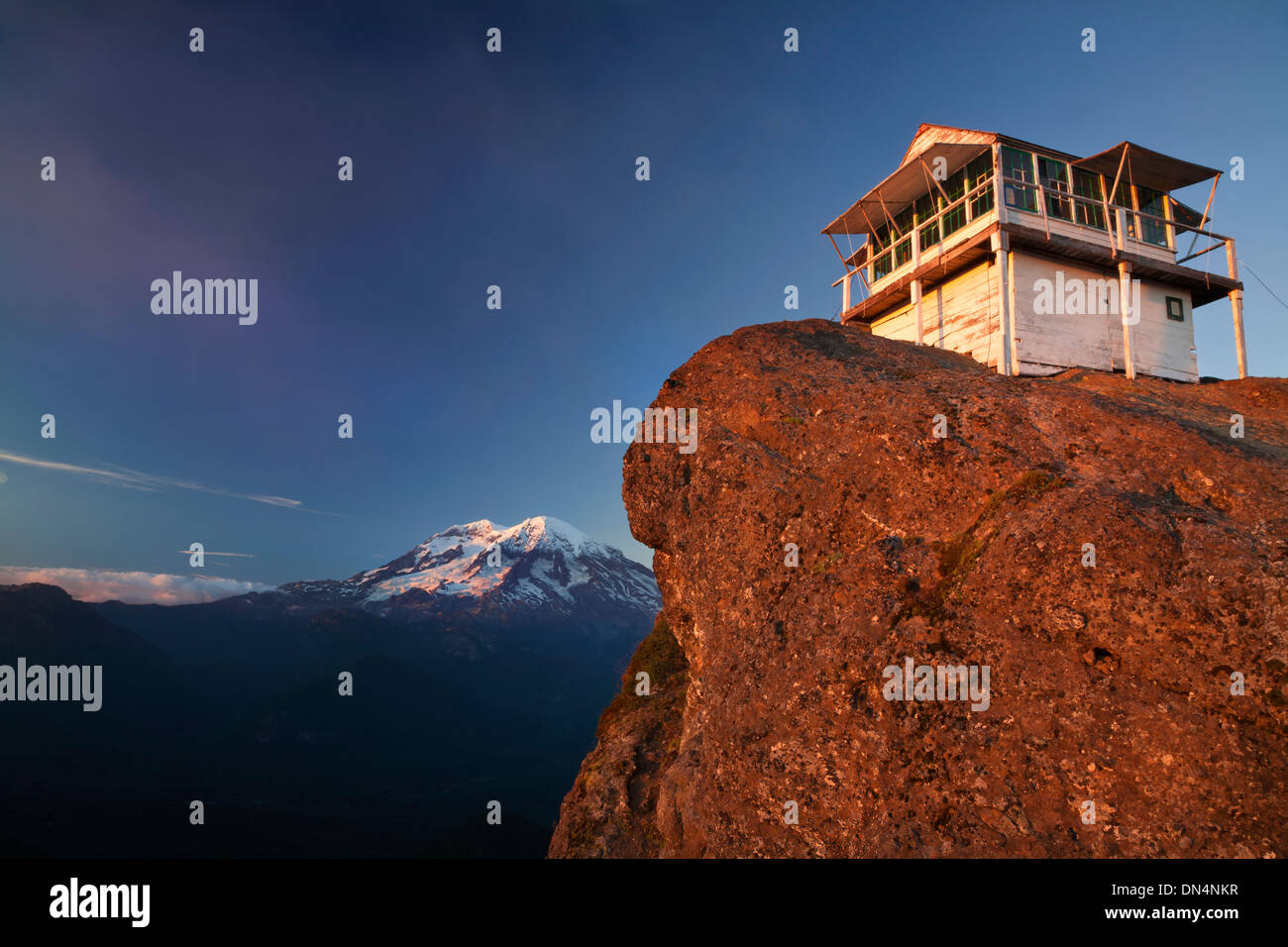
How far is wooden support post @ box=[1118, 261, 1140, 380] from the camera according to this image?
930 inches

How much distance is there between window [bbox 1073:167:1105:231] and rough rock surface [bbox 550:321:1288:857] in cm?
1057

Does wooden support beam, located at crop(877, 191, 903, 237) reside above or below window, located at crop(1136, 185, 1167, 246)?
above

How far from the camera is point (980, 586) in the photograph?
35.1 ft

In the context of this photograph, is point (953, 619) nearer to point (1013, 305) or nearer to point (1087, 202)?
point (1013, 305)

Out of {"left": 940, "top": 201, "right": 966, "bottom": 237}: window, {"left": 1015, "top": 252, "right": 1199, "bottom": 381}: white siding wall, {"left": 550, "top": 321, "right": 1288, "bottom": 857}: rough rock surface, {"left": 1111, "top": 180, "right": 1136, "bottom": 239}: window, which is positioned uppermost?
{"left": 1111, "top": 180, "right": 1136, "bottom": 239}: window

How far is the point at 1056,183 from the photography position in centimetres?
2512

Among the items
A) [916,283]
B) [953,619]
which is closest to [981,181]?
[916,283]

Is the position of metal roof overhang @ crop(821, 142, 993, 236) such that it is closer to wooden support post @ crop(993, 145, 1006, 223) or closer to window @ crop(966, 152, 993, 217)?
window @ crop(966, 152, 993, 217)

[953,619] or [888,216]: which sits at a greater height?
[888,216]

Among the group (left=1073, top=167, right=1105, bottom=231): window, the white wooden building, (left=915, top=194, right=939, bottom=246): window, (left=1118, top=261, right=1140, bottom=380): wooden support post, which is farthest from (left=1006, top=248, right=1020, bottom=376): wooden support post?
(left=1118, top=261, right=1140, bottom=380): wooden support post

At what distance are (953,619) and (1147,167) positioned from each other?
2659 cm
